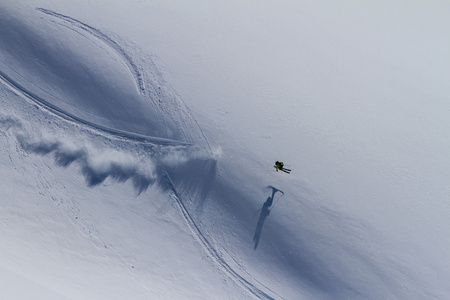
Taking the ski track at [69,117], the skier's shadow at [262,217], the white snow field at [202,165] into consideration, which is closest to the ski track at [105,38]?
the white snow field at [202,165]

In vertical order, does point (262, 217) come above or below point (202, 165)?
below

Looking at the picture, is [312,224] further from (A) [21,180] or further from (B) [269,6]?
(A) [21,180]

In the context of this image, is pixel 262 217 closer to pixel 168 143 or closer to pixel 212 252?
pixel 212 252

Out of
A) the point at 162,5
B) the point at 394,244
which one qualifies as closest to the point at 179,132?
the point at 162,5

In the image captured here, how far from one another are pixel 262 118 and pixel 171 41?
14.6ft

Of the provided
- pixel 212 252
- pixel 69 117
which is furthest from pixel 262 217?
pixel 69 117

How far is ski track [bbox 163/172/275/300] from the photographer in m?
10.6

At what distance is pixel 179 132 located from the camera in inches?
424

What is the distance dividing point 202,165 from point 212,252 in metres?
3.10

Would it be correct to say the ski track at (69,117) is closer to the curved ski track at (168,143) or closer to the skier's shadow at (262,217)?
the curved ski track at (168,143)

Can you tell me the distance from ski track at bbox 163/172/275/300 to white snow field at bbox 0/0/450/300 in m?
0.05

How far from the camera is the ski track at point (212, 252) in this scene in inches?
418

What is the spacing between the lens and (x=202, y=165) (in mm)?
10656

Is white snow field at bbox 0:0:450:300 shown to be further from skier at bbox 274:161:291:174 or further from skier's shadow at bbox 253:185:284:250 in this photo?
skier at bbox 274:161:291:174
